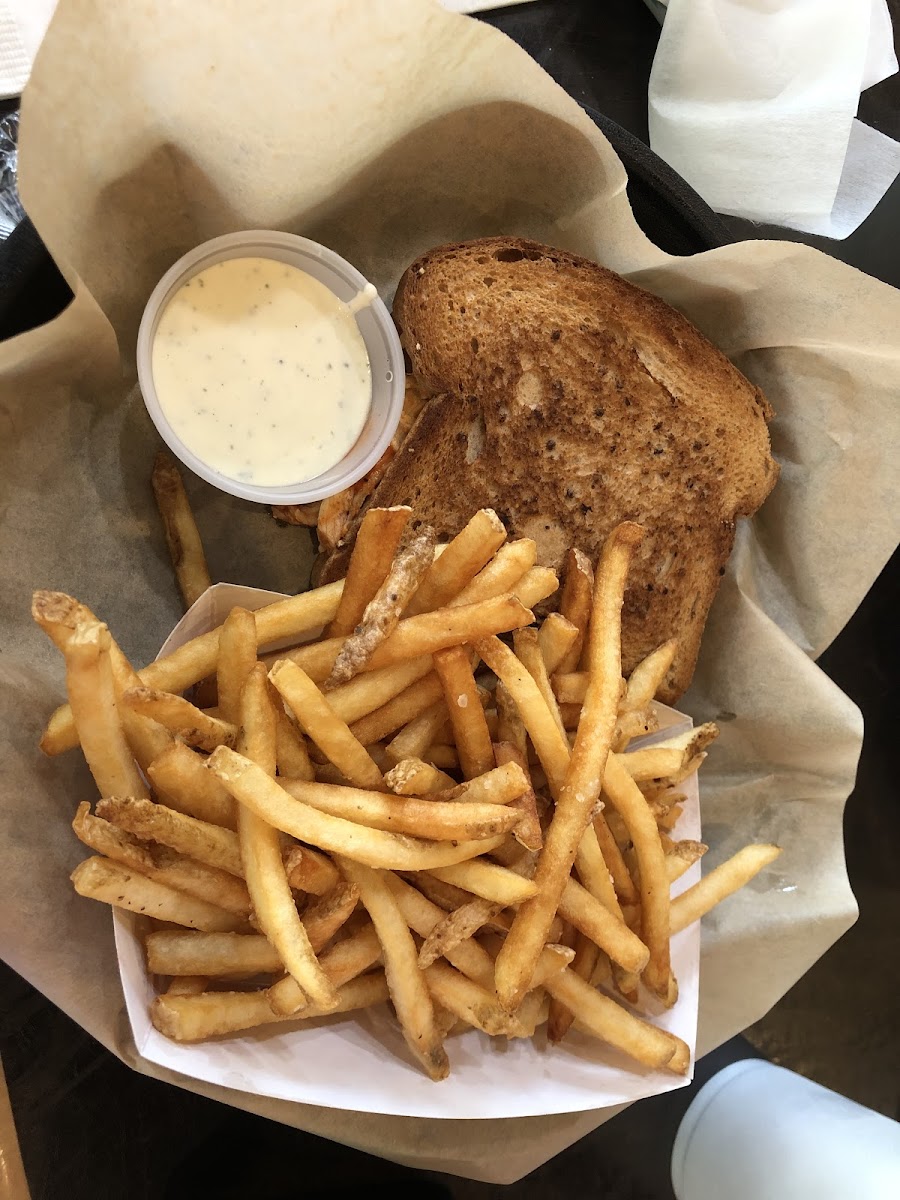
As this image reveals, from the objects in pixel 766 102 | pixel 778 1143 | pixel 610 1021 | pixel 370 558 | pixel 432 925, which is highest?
pixel 766 102

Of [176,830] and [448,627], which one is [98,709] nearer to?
[176,830]

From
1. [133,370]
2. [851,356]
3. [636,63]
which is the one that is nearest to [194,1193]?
[133,370]

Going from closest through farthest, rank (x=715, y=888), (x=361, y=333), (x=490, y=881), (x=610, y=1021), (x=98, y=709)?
(x=98, y=709)
(x=490, y=881)
(x=610, y=1021)
(x=715, y=888)
(x=361, y=333)

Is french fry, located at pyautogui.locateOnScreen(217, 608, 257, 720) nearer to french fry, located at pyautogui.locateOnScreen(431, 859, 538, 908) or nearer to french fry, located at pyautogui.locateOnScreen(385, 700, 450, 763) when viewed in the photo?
french fry, located at pyautogui.locateOnScreen(385, 700, 450, 763)

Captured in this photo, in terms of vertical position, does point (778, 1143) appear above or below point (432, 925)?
below

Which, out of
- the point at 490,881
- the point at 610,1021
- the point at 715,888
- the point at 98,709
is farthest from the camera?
the point at 715,888

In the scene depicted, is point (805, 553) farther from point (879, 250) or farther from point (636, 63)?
point (636, 63)

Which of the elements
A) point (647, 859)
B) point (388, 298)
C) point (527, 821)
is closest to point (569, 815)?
point (527, 821)
